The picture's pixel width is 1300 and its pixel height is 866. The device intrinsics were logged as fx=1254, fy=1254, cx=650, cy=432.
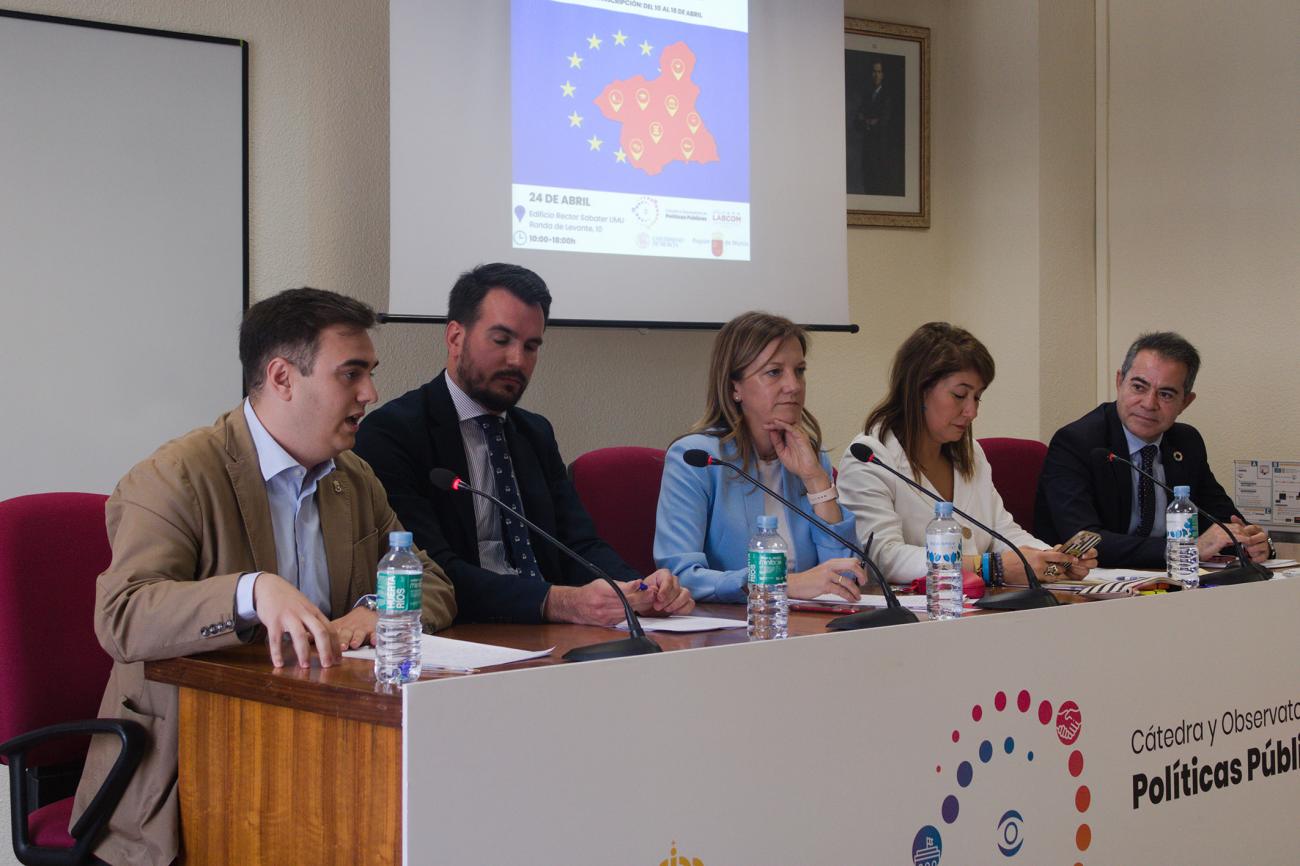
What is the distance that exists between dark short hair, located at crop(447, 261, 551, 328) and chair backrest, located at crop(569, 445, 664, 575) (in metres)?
0.50

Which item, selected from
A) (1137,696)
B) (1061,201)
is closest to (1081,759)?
(1137,696)

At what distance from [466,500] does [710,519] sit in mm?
556

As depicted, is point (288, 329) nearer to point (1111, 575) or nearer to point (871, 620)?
point (871, 620)

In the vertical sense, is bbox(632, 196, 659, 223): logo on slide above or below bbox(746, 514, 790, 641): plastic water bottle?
above

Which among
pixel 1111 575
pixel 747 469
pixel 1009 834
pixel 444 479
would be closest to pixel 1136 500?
pixel 1111 575

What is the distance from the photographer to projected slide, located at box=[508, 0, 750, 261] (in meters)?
3.54

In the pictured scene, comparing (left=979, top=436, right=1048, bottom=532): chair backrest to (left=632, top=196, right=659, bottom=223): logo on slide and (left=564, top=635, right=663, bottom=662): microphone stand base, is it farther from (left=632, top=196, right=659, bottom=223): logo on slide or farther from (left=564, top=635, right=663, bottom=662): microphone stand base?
(left=564, top=635, right=663, bottom=662): microphone stand base

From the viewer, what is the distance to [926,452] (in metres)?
3.16

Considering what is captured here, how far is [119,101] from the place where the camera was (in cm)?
317

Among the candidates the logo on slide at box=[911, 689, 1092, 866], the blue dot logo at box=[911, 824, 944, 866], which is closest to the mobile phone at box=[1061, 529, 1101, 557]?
the logo on slide at box=[911, 689, 1092, 866]

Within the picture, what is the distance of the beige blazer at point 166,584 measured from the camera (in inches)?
67.2

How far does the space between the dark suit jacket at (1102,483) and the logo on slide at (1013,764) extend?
1449 millimetres

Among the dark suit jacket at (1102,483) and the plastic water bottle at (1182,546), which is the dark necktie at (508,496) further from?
the dark suit jacket at (1102,483)

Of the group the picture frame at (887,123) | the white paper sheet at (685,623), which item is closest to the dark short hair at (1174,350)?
the picture frame at (887,123)
